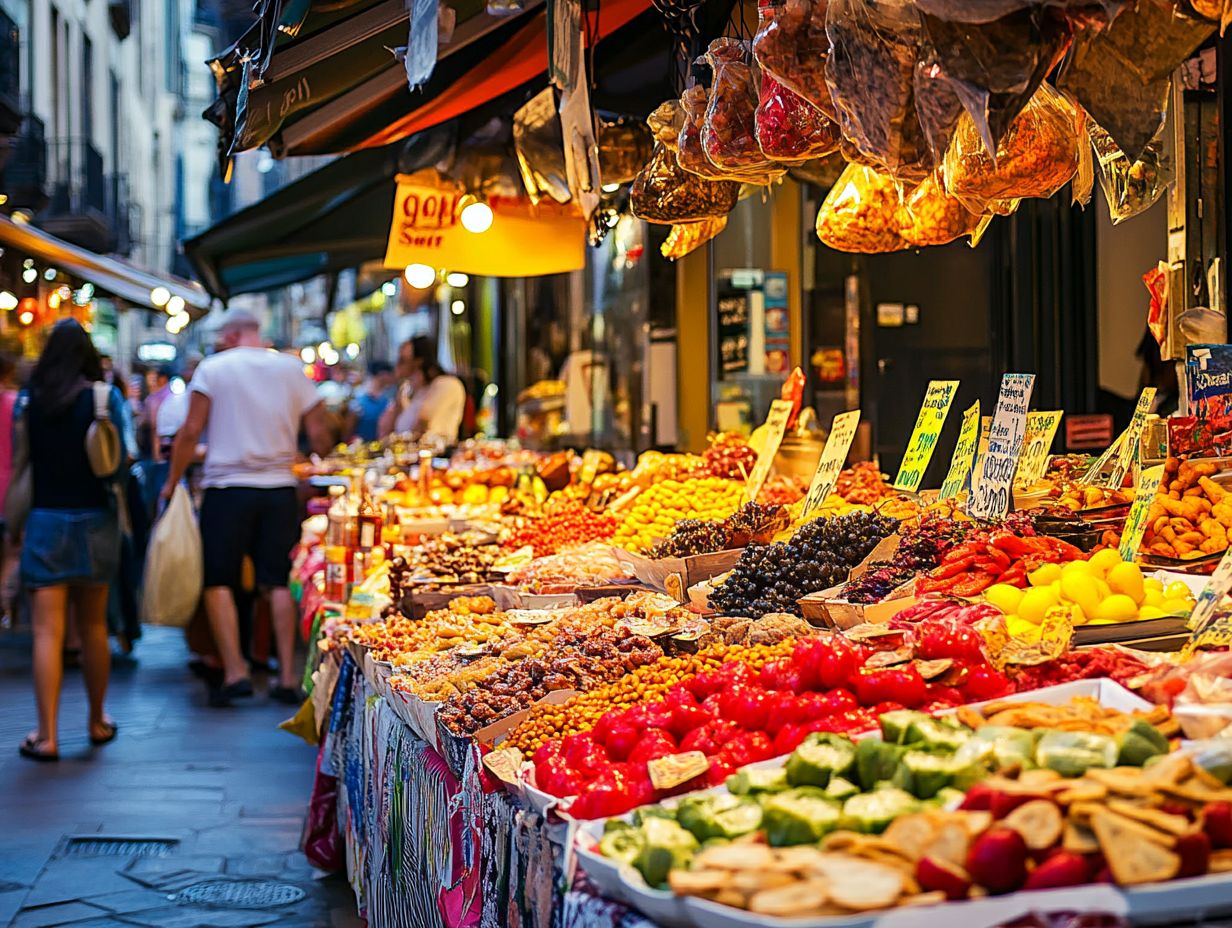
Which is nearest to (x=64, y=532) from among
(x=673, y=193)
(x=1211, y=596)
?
(x=673, y=193)

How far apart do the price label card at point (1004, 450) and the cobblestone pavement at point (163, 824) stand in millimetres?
2534

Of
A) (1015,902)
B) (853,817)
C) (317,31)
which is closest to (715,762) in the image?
(853,817)

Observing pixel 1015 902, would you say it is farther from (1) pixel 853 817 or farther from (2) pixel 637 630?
(2) pixel 637 630

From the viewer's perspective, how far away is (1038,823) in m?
1.79

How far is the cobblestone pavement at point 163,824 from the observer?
498 cm

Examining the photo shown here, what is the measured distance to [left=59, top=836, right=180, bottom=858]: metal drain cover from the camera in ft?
18.4

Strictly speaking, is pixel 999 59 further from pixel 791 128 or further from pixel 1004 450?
pixel 1004 450

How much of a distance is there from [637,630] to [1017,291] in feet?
13.7

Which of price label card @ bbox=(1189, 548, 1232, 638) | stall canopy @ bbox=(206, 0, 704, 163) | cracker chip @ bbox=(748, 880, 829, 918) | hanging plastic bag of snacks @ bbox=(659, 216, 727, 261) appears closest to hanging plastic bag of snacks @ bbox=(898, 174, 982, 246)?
hanging plastic bag of snacks @ bbox=(659, 216, 727, 261)

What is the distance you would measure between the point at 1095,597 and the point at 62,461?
5904 millimetres

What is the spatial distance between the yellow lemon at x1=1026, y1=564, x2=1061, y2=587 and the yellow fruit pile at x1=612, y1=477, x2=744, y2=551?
2.36 m

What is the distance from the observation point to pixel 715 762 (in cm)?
239

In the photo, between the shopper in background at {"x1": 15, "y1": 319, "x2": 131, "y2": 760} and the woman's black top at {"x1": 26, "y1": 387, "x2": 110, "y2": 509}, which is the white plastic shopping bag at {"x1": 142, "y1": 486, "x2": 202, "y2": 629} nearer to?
the shopper in background at {"x1": 15, "y1": 319, "x2": 131, "y2": 760}

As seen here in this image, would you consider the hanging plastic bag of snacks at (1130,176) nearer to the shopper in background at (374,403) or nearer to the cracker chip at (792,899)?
the cracker chip at (792,899)
